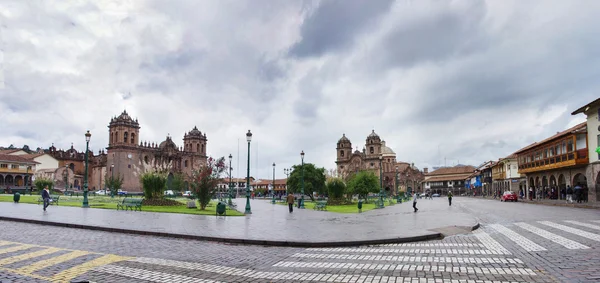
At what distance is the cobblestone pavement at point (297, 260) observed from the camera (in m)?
7.36

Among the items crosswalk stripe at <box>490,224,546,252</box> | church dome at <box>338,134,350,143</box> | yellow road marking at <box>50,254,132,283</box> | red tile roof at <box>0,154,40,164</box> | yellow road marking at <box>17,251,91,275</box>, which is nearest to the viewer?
yellow road marking at <box>50,254,132,283</box>

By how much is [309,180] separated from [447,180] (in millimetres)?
73789

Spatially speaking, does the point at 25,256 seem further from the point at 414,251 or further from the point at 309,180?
the point at 309,180

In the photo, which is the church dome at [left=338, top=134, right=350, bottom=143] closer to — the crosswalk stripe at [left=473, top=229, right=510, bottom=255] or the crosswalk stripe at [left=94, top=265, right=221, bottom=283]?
the crosswalk stripe at [left=473, top=229, right=510, bottom=255]

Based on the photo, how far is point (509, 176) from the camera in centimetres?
6962

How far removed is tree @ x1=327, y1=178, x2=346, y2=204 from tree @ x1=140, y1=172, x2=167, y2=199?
686 inches

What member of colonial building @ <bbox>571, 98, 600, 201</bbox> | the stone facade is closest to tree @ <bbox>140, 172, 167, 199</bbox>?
colonial building @ <bbox>571, 98, 600, 201</bbox>

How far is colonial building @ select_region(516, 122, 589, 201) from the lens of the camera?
126ft

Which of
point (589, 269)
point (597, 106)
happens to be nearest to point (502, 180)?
point (597, 106)

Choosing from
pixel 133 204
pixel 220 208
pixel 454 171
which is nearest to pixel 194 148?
pixel 454 171

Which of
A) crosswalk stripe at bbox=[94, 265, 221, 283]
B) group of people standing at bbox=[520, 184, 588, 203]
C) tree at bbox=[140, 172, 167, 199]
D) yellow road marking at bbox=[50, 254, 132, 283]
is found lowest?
group of people standing at bbox=[520, 184, 588, 203]

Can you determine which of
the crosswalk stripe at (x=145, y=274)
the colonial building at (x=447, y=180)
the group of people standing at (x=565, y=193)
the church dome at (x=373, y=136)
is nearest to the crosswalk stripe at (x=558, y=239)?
the crosswalk stripe at (x=145, y=274)

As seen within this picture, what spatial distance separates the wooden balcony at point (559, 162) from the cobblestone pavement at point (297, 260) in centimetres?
3022

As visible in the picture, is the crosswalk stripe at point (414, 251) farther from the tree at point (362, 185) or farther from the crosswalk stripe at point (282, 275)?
the tree at point (362, 185)
